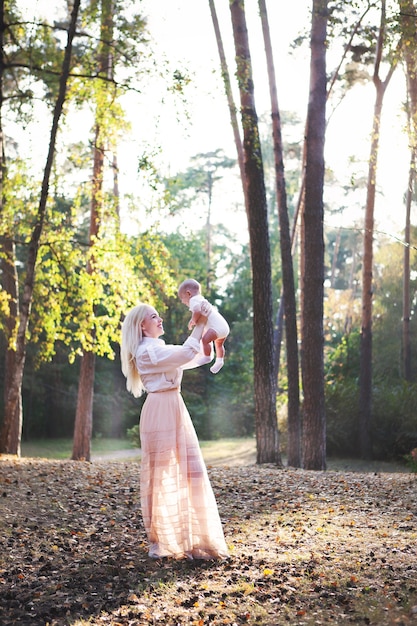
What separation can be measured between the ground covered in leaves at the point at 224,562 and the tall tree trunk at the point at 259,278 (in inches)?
125

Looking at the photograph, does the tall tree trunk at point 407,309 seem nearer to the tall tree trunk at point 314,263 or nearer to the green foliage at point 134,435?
the green foliage at point 134,435

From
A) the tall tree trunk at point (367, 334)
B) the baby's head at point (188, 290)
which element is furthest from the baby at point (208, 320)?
the tall tree trunk at point (367, 334)

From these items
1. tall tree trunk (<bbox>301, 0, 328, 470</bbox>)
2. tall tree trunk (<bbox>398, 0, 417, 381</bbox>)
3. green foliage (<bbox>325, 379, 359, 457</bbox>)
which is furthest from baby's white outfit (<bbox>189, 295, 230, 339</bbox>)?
green foliage (<bbox>325, 379, 359, 457</bbox>)

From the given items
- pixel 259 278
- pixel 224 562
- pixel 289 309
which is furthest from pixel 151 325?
pixel 289 309

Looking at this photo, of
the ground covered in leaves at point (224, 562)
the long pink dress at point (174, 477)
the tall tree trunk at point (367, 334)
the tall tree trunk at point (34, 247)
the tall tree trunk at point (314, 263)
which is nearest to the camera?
the ground covered in leaves at point (224, 562)

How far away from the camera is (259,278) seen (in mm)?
14141

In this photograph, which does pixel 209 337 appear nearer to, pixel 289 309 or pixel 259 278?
pixel 259 278

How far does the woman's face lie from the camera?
6.66m

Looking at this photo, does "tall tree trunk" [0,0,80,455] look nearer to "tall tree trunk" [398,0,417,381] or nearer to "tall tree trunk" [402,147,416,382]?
"tall tree trunk" [398,0,417,381]

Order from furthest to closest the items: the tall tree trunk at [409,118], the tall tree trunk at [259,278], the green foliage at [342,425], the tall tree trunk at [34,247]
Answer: the green foliage at [342,425], the tall tree trunk at [259,278], the tall tree trunk at [34,247], the tall tree trunk at [409,118]

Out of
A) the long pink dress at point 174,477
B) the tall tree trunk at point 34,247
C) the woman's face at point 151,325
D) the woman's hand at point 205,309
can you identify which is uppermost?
the tall tree trunk at point 34,247

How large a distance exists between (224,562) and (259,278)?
26.3ft

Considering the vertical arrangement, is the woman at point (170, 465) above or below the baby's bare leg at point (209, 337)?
below

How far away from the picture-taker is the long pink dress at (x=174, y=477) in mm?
6582
